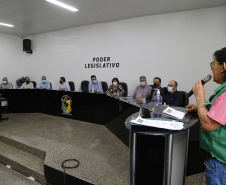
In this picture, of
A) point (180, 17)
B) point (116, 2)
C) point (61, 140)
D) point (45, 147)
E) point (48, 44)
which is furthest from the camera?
point (48, 44)

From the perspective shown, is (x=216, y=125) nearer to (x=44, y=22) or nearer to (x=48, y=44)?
(x=44, y=22)

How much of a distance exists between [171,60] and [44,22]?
4.42 m

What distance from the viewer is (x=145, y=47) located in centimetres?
526

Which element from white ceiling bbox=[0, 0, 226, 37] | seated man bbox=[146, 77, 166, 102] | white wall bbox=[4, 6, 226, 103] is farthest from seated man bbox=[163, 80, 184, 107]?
white ceiling bbox=[0, 0, 226, 37]

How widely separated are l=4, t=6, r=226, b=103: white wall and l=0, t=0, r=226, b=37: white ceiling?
0.29 metres

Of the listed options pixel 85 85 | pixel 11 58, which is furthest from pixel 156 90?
pixel 11 58

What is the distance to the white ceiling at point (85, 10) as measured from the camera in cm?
406

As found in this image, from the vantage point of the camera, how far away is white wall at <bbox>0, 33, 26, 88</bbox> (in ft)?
24.1

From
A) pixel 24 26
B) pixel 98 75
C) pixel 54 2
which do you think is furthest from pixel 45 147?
pixel 24 26

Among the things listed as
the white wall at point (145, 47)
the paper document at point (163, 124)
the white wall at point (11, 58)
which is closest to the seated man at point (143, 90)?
the white wall at point (145, 47)

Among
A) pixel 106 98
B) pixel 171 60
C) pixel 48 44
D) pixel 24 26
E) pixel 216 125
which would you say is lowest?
pixel 106 98

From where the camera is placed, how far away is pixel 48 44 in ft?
24.2

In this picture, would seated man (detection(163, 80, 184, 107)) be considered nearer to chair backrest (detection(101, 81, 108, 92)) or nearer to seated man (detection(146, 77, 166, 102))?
seated man (detection(146, 77, 166, 102))

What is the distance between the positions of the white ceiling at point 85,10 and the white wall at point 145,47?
0.29m
